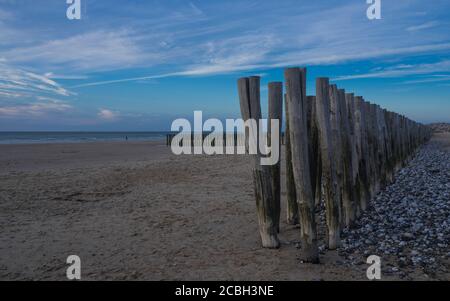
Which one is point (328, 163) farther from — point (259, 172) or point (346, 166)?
point (346, 166)

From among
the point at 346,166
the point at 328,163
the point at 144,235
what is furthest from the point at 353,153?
the point at 144,235

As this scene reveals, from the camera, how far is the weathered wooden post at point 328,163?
4711 mm

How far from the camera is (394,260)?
4227mm

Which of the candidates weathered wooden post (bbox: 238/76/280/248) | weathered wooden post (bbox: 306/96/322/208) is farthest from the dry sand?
weathered wooden post (bbox: 306/96/322/208)

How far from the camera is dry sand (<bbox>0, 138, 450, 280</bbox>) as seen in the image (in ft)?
13.5

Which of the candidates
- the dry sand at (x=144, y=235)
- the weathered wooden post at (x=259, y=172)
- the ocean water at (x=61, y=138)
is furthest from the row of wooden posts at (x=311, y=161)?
the ocean water at (x=61, y=138)

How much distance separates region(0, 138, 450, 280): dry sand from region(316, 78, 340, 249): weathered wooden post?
409 mm

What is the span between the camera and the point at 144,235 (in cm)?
555

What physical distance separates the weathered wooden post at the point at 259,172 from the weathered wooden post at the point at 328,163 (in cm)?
75

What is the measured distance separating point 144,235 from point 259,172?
7.17 ft

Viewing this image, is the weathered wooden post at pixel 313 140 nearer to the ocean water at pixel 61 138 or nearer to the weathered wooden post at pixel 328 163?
the weathered wooden post at pixel 328 163

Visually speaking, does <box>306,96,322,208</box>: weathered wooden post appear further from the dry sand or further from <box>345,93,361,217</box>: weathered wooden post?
the dry sand

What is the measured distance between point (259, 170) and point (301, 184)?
0.63 metres
